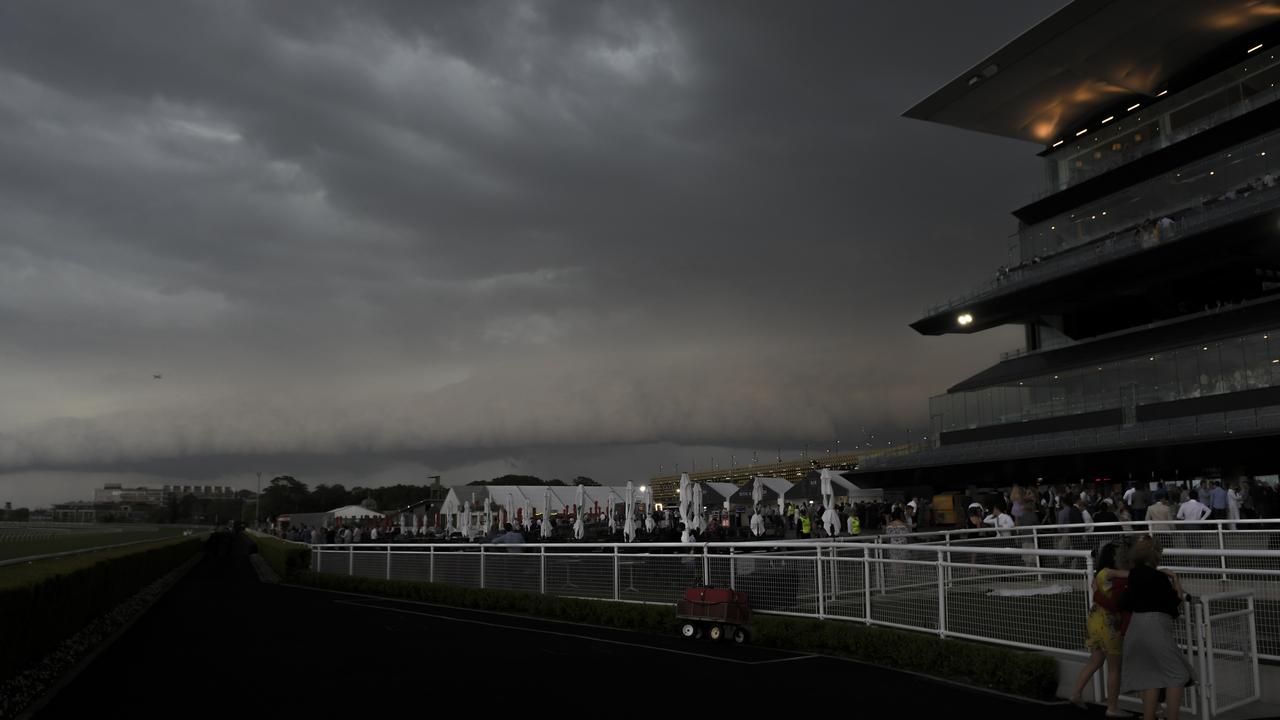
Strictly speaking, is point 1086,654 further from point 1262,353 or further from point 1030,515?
point 1262,353

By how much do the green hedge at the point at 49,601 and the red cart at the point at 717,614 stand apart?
8.23 meters

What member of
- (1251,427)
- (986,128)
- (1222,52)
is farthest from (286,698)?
(986,128)

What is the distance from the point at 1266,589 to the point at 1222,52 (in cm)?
4386

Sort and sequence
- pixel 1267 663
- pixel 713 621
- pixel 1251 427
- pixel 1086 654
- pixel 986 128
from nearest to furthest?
pixel 1267 663
pixel 1086 654
pixel 713 621
pixel 1251 427
pixel 986 128

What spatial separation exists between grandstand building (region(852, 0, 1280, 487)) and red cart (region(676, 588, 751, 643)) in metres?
28.2

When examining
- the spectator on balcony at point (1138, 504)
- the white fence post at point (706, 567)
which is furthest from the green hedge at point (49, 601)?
the spectator on balcony at point (1138, 504)

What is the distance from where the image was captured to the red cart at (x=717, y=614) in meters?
12.9

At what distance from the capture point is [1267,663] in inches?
325

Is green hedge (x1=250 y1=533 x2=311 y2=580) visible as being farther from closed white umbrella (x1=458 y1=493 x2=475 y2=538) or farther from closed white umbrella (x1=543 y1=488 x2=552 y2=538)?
closed white umbrella (x1=458 y1=493 x2=475 y2=538)

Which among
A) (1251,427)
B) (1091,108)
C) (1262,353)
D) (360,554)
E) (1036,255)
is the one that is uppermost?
(1091,108)

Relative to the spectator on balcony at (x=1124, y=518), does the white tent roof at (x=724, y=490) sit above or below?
below

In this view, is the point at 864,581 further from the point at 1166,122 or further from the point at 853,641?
the point at 1166,122

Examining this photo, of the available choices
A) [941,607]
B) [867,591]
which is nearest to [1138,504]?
[867,591]

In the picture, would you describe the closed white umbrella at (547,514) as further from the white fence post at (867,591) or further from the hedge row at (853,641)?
the white fence post at (867,591)
